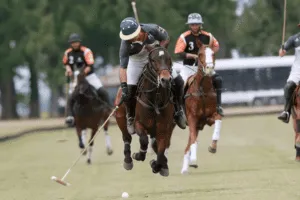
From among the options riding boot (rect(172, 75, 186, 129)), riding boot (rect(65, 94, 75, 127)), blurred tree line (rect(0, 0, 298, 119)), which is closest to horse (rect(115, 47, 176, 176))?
riding boot (rect(172, 75, 186, 129))

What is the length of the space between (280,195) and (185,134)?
21318mm

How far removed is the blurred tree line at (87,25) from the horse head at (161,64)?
46216 mm

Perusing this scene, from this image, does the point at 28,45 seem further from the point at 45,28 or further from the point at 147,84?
the point at 147,84

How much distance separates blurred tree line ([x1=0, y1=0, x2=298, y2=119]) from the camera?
202 ft

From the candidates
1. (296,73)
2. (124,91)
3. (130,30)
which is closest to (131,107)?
(124,91)

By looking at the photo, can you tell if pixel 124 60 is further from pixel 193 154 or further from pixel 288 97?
pixel 288 97

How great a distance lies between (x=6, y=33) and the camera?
62.1 m

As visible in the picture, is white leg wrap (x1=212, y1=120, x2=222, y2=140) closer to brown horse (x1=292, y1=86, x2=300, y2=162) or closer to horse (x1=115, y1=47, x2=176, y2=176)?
brown horse (x1=292, y1=86, x2=300, y2=162)

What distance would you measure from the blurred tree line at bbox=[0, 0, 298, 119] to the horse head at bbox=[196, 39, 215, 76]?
42.4 metres

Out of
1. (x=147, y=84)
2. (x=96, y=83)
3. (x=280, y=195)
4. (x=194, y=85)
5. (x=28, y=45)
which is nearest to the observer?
(x=280, y=195)

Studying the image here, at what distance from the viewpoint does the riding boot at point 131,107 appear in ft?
50.2

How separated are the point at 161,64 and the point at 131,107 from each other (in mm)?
1567

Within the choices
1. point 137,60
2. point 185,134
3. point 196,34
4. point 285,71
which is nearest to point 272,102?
point 285,71

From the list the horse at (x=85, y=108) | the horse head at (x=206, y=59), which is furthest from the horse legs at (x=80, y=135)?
the horse head at (x=206, y=59)
